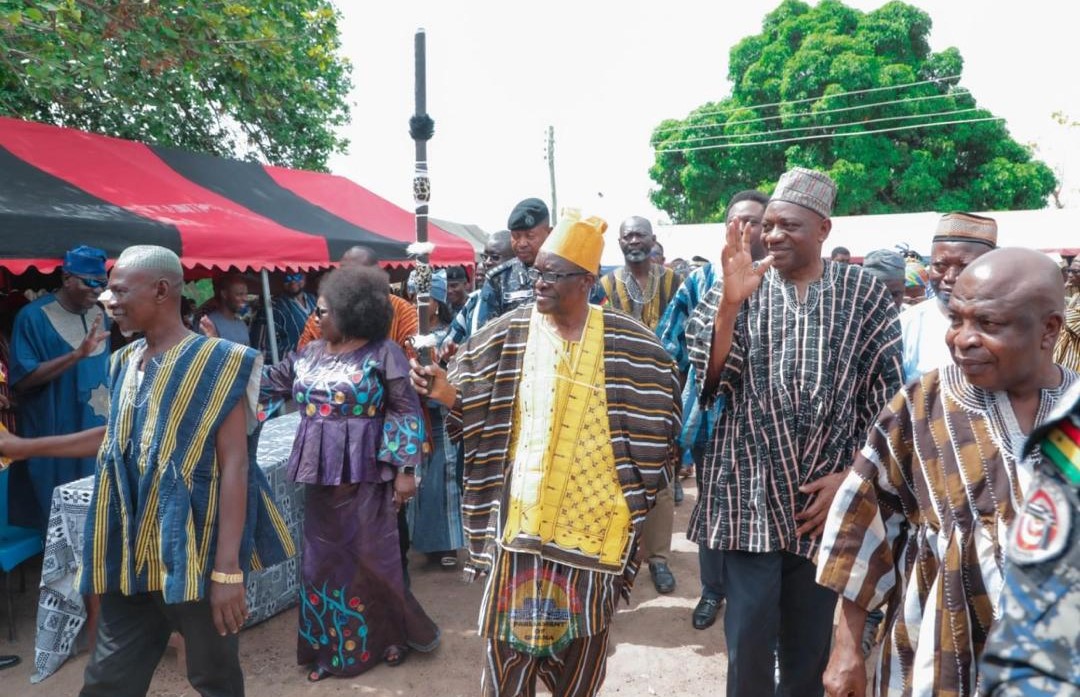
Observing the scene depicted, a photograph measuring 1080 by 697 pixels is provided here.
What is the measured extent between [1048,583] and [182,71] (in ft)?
30.4

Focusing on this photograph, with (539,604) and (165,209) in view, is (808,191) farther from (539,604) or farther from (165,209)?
(165,209)

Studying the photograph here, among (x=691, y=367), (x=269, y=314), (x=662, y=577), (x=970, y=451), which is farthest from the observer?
(x=269, y=314)

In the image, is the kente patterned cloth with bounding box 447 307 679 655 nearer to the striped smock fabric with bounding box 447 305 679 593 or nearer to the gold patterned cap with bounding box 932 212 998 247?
the striped smock fabric with bounding box 447 305 679 593

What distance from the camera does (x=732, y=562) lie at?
2.77 meters

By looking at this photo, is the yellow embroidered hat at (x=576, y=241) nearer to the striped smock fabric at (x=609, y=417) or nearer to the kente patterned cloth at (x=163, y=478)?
the striped smock fabric at (x=609, y=417)

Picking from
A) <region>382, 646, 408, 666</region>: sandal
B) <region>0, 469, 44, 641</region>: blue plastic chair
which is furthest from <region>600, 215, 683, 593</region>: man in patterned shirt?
<region>0, 469, 44, 641</region>: blue plastic chair

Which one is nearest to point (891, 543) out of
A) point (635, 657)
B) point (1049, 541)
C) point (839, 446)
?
point (839, 446)

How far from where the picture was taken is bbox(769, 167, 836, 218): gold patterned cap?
2779 millimetres

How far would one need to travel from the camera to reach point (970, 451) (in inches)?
68.6

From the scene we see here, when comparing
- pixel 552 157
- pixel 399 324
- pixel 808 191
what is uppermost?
pixel 552 157

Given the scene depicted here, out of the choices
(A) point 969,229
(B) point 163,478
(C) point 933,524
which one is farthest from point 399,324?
(C) point 933,524

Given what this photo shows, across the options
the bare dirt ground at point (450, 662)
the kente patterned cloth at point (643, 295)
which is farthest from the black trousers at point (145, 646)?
the kente patterned cloth at point (643, 295)

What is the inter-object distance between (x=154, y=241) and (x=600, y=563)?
4.91 metres

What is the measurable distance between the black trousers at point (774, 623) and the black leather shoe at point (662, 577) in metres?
2.02
